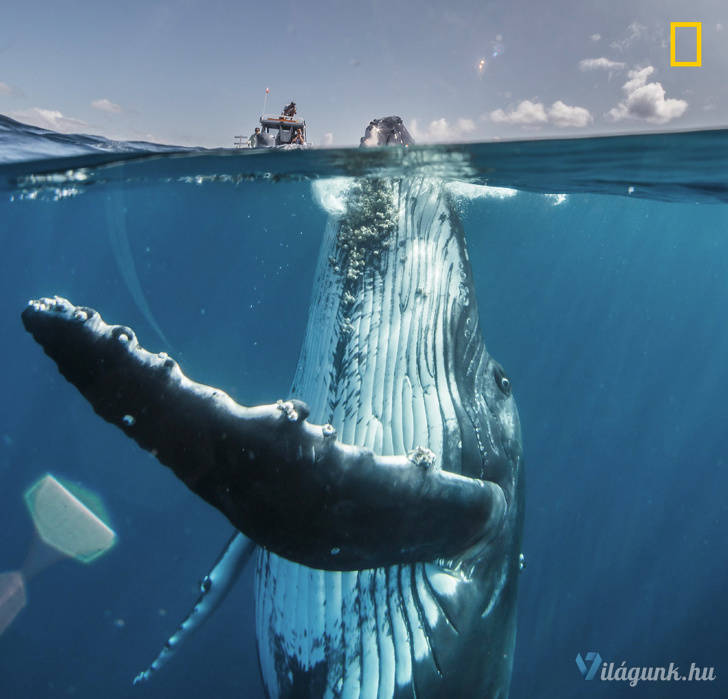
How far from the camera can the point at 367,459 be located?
1.98m

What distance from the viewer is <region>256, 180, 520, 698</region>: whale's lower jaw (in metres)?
3.12

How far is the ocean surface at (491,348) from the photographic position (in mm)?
10016

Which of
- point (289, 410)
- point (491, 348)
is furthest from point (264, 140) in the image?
point (491, 348)

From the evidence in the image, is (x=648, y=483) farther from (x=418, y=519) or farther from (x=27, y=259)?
(x=27, y=259)

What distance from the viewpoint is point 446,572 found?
3.11 meters

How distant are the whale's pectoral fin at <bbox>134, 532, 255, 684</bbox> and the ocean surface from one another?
4247 millimetres

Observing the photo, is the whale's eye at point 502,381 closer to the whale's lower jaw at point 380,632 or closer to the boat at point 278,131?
the whale's lower jaw at point 380,632

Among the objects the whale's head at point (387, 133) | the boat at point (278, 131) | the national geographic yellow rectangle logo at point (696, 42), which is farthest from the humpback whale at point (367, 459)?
the boat at point (278, 131)

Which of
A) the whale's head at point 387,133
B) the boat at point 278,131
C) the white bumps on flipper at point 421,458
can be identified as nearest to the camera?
the white bumps on flipper at point 421,458

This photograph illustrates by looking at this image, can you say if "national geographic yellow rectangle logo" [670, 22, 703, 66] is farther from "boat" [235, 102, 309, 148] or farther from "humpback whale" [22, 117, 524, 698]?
"boat" [235, 102, 309, 148]

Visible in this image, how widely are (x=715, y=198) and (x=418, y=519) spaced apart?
14.1 metres

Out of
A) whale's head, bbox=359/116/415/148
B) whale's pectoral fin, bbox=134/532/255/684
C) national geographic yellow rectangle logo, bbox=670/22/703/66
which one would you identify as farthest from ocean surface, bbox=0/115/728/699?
whale's pectoral fin, bbox=134/532/255/684

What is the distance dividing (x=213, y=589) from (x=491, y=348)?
20648 millimetres

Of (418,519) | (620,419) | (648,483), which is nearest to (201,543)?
(418,519)
